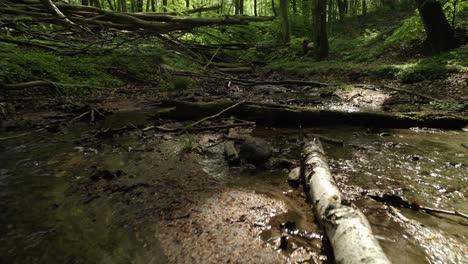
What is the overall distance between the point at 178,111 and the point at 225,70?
791 centimetres

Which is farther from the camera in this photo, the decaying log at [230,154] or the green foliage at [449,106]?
the green foliage at [449,106]

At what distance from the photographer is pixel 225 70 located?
1423 cm

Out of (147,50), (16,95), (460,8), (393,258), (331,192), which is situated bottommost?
(393,258)

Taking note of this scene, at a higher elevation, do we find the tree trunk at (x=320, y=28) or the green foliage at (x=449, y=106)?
the tree trunk at (x=320, y=28)

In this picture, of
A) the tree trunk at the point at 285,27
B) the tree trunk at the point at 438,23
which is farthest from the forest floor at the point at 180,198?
the tree trunk at the point at 285,27

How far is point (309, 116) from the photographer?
6.22 m

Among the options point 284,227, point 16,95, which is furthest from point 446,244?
point 16,95

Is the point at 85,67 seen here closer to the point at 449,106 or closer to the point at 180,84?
the point at 180,84

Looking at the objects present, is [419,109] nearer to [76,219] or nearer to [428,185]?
[428,185]

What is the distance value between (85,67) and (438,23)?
12.0 meters

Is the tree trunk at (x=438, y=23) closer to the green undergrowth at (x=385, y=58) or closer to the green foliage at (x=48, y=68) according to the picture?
the green undergrowth at (x=385, y=58)

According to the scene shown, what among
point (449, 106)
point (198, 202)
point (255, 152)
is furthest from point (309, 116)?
point (198, 202)

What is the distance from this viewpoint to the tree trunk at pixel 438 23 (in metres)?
10.7

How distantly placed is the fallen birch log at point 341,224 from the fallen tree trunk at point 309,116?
2780 mm
